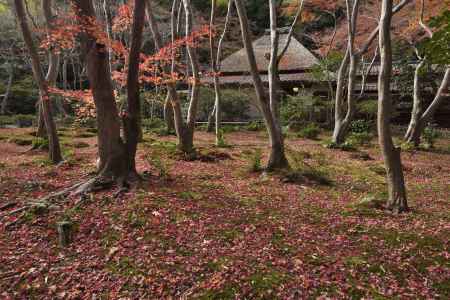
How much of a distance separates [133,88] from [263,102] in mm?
3068

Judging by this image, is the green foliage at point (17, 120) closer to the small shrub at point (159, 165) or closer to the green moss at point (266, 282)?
the small shrub at point (159, 165)

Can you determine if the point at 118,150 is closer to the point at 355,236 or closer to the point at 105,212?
the point at 105,212

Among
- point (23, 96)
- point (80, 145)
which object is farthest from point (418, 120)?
point (23, 96)

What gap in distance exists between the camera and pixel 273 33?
29.5 ft

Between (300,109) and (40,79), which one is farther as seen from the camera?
(300,109)

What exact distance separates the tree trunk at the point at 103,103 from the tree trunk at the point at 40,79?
3431 millimetres

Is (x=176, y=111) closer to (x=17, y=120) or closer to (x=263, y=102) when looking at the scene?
(x=263, y=102)

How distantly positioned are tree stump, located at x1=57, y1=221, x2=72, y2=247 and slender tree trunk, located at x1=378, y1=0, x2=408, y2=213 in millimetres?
4674

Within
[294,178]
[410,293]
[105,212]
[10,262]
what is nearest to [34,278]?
[10,262]

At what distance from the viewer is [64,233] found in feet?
15.0

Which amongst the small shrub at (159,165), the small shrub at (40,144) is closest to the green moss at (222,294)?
the small shrub at (159,165)

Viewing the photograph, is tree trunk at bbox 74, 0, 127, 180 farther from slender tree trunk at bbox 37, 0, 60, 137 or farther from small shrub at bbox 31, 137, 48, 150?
small shrub at bbox 31, 137, 48, 150

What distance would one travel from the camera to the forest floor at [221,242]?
365cm

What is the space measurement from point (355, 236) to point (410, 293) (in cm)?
131
